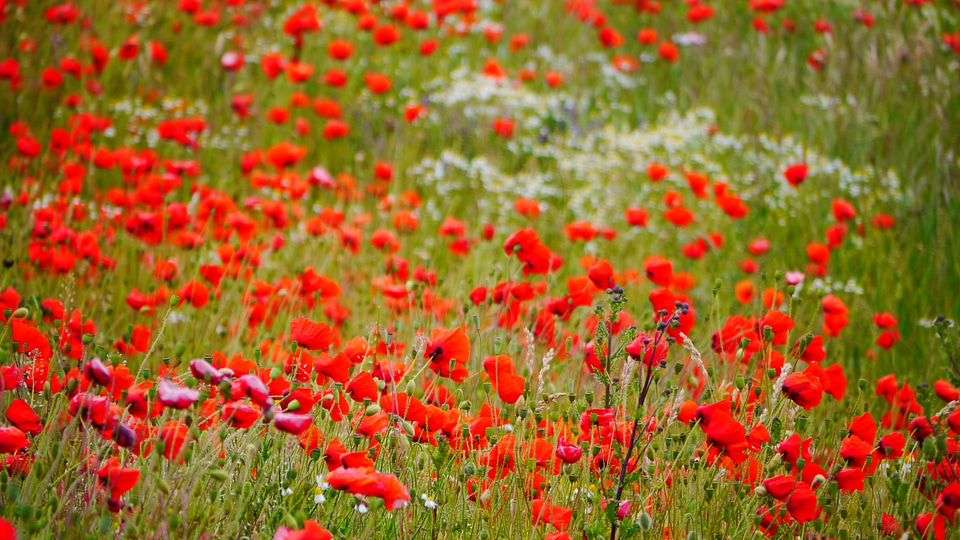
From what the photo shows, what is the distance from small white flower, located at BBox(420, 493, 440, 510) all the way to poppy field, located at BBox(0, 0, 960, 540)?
0.08 meters

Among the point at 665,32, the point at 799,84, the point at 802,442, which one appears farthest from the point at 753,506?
the point at 665,32

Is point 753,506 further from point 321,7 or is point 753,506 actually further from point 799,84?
point 321,7

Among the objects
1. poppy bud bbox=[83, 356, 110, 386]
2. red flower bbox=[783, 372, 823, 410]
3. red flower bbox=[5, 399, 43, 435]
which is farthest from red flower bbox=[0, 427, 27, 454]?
red flower bbox=[783, 372, 823, 410]

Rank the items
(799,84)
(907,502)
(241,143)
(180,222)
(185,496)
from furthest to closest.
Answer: (799,84)
(241,143)
(180,222)
(907,502)
(185,496)

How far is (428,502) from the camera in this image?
1601 millimetres

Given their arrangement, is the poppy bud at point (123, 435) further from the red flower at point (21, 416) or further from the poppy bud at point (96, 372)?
the red flower at point (21, 416)

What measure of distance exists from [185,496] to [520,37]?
5290 millimetres

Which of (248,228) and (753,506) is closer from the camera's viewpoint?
(753,506)

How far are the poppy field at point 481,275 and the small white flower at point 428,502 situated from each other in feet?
0.25

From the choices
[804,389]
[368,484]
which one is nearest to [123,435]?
[368,484]

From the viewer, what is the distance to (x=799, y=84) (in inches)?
260

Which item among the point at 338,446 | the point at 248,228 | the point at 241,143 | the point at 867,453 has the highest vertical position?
the point at 338,446

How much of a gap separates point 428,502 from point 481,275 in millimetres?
1992

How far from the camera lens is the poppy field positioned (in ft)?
5.71
